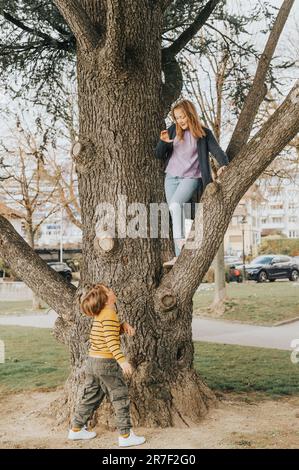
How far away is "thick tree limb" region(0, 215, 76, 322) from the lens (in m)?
5.79

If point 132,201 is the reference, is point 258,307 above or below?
below

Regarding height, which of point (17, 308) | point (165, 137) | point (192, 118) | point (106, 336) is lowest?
point (17, 308)

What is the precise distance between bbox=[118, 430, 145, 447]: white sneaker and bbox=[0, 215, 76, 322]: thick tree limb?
1482 millimetres

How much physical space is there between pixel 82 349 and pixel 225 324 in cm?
Result: 918

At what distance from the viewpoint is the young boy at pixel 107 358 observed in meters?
4.47

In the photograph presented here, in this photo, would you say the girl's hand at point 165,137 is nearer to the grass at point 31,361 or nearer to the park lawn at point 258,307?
the grass at point 31,361

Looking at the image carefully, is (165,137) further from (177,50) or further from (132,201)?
(177,50)

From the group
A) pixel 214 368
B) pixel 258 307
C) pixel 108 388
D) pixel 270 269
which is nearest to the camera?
pixel 108 388

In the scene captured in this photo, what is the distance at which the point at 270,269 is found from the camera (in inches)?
989

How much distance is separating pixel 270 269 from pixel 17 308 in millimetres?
11412

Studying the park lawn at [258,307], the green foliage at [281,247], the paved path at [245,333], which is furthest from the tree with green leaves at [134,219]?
the green foliage at [281,247]

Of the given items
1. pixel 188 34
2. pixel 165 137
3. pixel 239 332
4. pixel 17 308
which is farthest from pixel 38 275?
pixel 17 308

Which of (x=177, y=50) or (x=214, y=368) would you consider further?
(x=214, y=368)

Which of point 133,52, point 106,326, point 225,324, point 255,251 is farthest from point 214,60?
point 255,251
